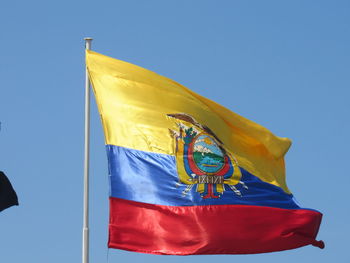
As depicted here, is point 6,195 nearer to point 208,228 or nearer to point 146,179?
point 146,179

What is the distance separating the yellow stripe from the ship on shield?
228 millimetres

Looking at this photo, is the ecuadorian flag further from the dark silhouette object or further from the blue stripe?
the dark silhouette object

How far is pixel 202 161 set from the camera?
28484mm

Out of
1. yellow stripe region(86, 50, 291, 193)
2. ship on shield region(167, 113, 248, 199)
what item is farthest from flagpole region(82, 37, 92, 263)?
ship on shield region(167, 113, 248, 199)

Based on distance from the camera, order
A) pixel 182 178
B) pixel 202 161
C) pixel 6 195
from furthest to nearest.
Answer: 1. pixel 6 195
2. pixel 202 161
3. pixel 182 178

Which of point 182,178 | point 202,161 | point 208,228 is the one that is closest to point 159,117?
point 202,161

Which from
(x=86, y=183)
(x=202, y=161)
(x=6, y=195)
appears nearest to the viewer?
(x=86, y=183)

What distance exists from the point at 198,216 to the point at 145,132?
9.09 ft

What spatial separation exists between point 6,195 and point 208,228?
5888 mm

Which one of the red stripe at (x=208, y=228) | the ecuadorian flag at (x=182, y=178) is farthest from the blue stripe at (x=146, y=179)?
the red stripe at (x=208, y=228)

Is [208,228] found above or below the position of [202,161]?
below

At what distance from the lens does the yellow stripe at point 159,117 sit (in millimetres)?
28141

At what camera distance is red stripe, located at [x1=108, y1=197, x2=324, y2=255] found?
27.3m

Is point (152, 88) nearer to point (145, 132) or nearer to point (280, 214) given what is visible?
point (145, 132)
